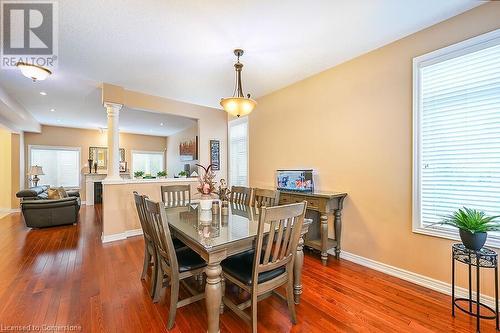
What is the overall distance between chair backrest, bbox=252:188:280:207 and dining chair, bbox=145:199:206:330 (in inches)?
41.0

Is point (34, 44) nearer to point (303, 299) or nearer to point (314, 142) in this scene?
point (314, 142)

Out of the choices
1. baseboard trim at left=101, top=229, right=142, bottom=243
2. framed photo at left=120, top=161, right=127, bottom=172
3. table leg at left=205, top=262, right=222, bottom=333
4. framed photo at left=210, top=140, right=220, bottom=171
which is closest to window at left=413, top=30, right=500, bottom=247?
table leg at left=205, top=262, right=222, bottom=333

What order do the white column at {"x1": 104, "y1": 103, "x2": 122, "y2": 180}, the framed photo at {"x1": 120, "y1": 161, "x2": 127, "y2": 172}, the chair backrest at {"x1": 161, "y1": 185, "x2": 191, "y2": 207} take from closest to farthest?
the chair backrest at {"x1": 161, "y1": 185, "x2": 191, "y2": 207}, the white column at {"x1": 104, "y1": 103, "x2": 122, "y2": 180}, the framed photo at {"x1": 120, "y1": 161, "x2": 127, "y2": 172}

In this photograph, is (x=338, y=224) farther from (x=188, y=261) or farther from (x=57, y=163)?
(x=57, y=163)

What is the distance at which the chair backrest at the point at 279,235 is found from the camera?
1.46 meters

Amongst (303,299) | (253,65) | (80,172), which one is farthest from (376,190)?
(80,172)

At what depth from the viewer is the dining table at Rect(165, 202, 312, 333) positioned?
4.83ft

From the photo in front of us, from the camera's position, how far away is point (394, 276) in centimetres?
246

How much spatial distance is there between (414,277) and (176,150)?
802 centimetres

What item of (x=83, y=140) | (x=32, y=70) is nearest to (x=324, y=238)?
(x=32, y=70)

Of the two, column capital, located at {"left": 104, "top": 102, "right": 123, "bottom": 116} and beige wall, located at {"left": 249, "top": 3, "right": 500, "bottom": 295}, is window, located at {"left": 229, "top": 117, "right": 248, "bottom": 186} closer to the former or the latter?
beige wall, located at {"left": 249, "top": 3, "right": 500, "bottom": 295}

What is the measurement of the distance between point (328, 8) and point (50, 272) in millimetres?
4214

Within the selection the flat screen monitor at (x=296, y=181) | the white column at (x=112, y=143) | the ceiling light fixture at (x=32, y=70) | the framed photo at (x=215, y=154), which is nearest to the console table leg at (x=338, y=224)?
the flat screen monitor at (x=296, y=181)

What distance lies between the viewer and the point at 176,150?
8516 mm
